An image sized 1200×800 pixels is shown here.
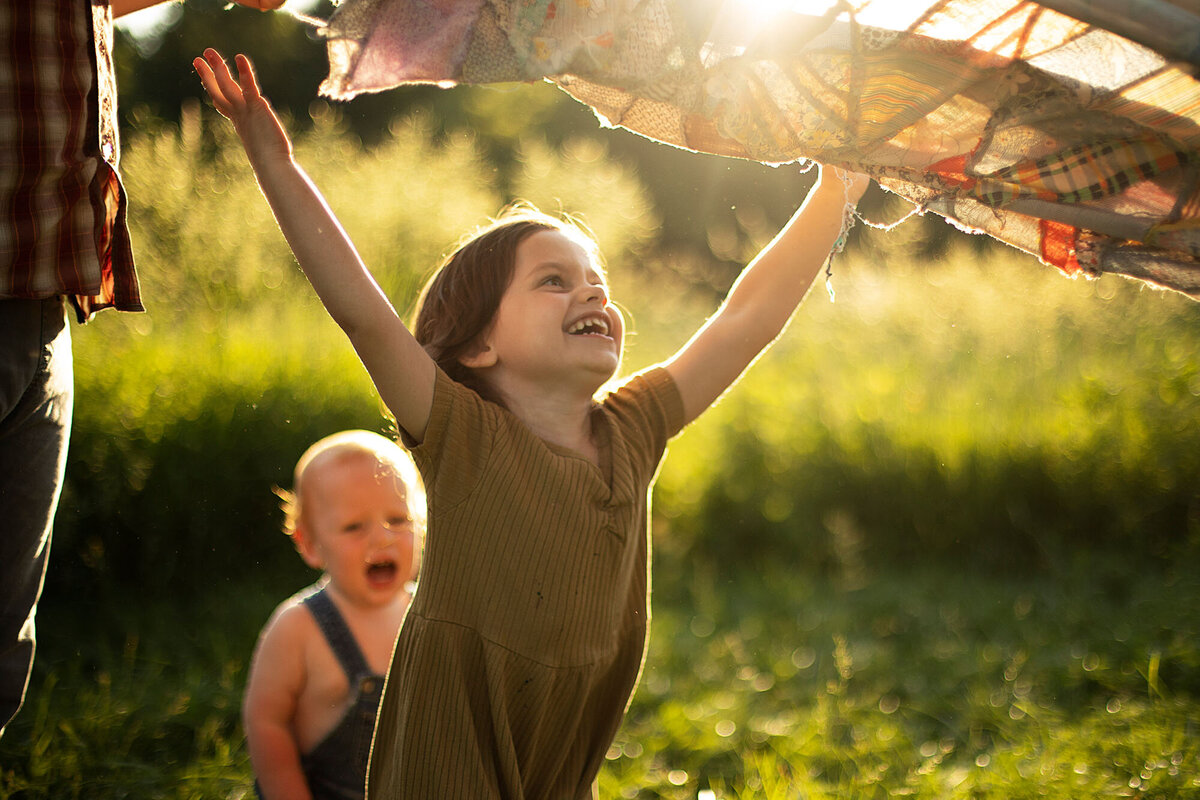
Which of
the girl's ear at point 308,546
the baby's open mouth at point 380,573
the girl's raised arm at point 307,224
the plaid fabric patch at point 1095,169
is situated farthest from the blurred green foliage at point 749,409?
the plaid fabric patch at point 1095,169

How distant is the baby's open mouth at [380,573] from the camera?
2428 mm

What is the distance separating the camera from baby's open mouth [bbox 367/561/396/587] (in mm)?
2428

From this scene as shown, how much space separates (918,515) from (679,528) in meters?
1.15

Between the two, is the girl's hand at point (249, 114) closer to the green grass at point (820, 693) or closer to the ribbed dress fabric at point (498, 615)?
the ribbed dress fabric at point (498, 615)

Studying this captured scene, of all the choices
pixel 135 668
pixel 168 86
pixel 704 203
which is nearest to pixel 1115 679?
pixel 135 668

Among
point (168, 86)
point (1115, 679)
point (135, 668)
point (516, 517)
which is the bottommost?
point (1115, 679)

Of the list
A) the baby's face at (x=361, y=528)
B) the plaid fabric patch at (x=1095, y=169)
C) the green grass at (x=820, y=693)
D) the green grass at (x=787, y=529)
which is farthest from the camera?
the green grass at (x=787, y=529)

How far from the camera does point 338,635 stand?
2348mm

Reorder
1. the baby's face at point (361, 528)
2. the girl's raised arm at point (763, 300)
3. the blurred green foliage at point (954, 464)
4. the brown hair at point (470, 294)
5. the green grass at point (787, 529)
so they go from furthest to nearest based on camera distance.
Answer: the blurred green foliage at point (954, 464) → the green grass at point (787, 529) → the baby's face at point (361, 528) → the girl's raised arm at point (763, 300) → the brown hair at point (470, 294)

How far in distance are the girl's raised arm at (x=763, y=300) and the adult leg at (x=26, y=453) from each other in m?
1.04

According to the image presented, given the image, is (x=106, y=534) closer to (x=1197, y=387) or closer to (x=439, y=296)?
(x=439, y=296)

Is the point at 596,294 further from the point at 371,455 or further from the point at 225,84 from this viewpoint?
the point at 371,455

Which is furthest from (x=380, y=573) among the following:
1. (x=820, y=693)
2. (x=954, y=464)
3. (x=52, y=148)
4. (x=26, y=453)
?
(x=954, y=464)

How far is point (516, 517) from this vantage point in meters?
1.73
